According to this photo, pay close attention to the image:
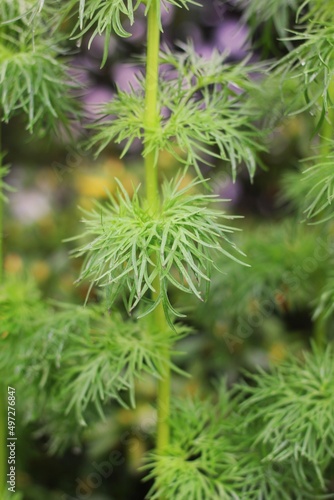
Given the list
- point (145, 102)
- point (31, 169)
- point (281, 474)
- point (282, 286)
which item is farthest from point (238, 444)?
point (31, 169)

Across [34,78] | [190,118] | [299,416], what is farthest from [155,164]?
[299,416]

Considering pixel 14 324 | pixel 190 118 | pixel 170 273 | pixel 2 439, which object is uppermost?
pixel 190 118

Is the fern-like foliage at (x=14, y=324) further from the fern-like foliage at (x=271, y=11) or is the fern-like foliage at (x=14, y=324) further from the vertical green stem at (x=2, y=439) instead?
the fern-like foliage at (x=271, y=11)

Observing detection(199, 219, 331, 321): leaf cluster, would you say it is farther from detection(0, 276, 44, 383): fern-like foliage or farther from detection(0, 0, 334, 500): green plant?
detection(0, 276, 44, 383): fern-like foliage

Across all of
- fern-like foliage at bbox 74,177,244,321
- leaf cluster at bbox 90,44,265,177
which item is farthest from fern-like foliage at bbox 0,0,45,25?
fern-like foliage at bbox 74,177,244,321

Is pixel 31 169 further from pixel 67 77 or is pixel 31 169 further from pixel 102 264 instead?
pixel 102 264

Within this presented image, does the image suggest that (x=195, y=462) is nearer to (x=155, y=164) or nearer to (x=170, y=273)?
(x=170, y=273)
